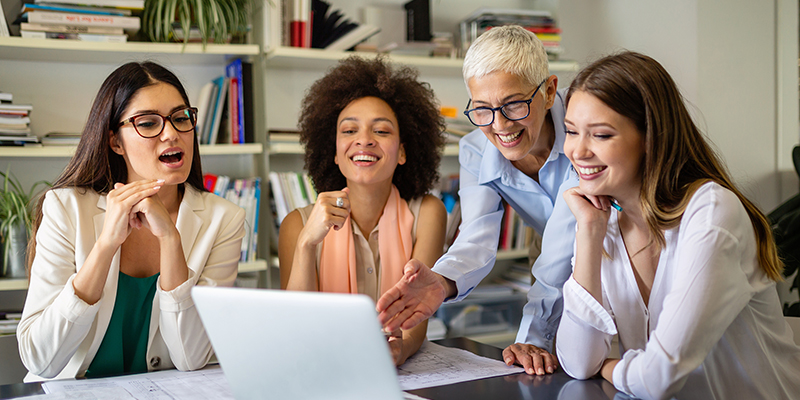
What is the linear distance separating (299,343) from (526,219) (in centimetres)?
128

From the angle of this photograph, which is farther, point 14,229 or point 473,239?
point 14,229

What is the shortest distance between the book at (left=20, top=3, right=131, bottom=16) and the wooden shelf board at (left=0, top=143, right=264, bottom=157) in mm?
523

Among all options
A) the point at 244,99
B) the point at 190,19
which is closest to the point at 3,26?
the point at 190,19

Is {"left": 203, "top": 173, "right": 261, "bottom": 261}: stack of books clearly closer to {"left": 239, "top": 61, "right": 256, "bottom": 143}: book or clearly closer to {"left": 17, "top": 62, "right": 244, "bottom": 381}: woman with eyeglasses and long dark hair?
{"left": 239, "top": 61, "right": 256, "bottom": 143}: book

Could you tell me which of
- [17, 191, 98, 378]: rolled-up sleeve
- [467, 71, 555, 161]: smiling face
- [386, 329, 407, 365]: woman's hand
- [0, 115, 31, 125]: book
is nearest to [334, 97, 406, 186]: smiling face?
[467, 71, 555, 161]: smiling face

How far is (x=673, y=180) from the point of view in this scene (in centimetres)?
123

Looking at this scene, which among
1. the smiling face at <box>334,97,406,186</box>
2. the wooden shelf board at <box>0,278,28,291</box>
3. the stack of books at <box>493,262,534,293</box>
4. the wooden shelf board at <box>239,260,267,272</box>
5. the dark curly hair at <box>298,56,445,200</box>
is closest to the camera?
the smiling face at <box>334,97,406,186</box>

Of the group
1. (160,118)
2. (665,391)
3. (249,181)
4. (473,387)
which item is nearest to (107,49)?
(249,181)

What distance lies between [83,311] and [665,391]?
1.22 meters

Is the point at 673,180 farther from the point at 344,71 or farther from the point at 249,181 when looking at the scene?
the point at 249,181

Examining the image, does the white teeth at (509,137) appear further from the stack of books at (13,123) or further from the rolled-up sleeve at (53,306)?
the stack of books at (13,123)

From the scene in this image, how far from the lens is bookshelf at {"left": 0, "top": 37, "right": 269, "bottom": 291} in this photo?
2.45 meters

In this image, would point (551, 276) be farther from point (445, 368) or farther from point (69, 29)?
point (69, 29)

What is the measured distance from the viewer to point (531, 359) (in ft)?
4.42
